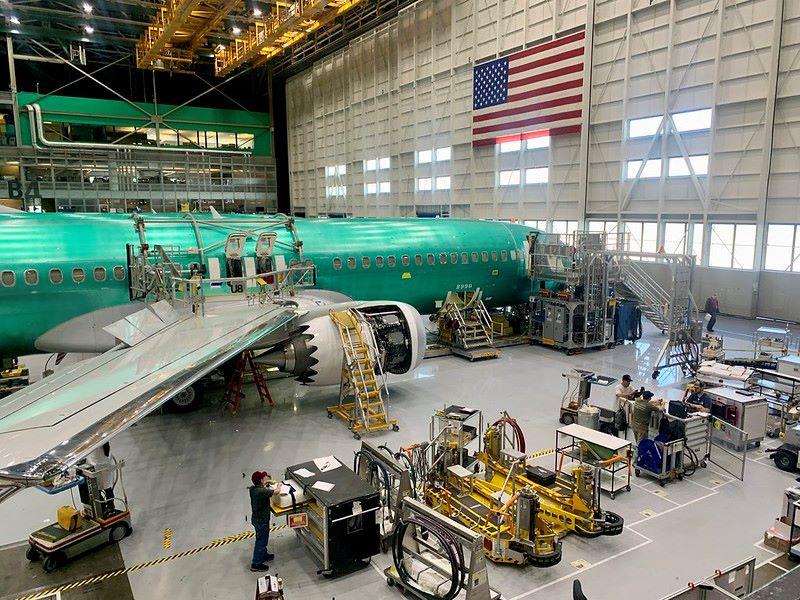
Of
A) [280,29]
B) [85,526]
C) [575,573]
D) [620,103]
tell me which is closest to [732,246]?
[620,103]

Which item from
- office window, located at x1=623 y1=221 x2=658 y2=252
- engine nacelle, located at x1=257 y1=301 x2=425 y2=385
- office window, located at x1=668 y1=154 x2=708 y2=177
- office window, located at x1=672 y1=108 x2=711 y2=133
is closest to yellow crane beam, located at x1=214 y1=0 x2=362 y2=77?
office window, located at x1=672 y1=108 x2=711 y2=133

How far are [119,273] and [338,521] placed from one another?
10319 mm

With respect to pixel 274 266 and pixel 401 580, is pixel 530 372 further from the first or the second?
pixel 401 580

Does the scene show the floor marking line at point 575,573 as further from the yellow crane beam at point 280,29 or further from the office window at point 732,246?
the yellow crane beam at point 280,29

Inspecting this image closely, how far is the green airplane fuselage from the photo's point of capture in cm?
1396

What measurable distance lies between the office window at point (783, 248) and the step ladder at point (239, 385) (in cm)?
2027

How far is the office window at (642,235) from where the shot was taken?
86.6 feet

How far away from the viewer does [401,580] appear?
24.4ft

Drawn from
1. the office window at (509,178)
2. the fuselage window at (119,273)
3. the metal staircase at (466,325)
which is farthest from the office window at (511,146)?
Answer: the fuselage window at (119,273)

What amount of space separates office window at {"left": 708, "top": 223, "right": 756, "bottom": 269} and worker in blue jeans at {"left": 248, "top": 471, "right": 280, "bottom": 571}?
22692mm

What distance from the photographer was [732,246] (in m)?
24.2

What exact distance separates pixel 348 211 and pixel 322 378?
35869 millimetres

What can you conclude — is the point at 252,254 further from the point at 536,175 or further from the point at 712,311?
the point at 536,175

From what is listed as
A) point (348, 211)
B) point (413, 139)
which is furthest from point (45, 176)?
point (413, 139)
